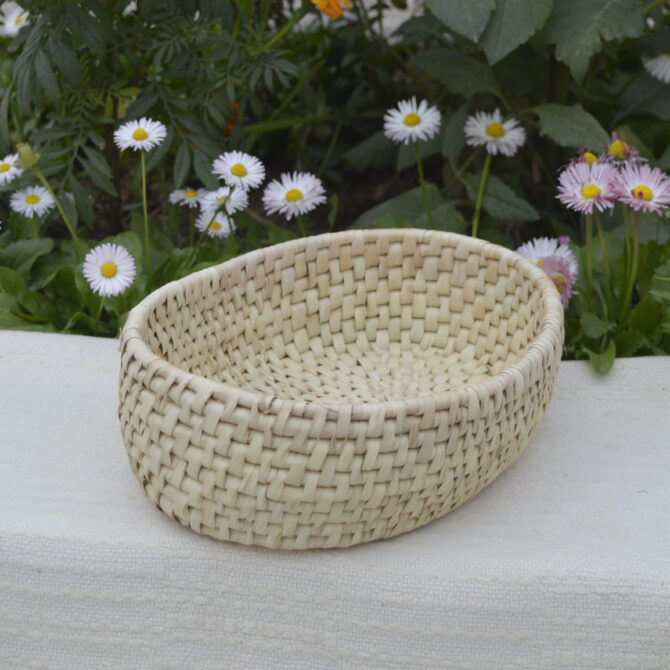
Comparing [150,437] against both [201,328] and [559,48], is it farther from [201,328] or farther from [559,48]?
[559,48]

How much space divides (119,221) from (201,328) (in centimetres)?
60

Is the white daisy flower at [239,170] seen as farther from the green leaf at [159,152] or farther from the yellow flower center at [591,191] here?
the yellow flower center at [591,191]

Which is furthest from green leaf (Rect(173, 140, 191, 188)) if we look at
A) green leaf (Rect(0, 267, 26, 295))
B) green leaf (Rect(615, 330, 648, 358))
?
green leaf (Rect(615, 330, 648, 358))

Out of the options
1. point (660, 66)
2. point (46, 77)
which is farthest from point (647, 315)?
point (46, 77)

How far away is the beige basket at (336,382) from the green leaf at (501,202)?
278 mm

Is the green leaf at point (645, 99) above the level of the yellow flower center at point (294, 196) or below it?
above

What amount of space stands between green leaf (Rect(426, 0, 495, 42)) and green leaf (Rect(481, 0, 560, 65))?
1.3 inches

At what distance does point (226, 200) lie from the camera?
4.00ft

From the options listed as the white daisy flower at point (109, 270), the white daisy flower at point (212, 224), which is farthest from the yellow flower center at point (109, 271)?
the white daisy flower at point (212, 224)

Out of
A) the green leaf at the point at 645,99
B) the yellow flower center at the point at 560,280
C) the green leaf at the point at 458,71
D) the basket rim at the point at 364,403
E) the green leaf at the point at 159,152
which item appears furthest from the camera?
the green leaf at the point at 645,99

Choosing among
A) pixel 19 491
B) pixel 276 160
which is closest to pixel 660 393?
pixel 19 491

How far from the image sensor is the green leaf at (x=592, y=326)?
1.16 meters

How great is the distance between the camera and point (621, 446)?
1033 mm

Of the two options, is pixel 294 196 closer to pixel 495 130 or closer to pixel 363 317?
pixel 363 317
